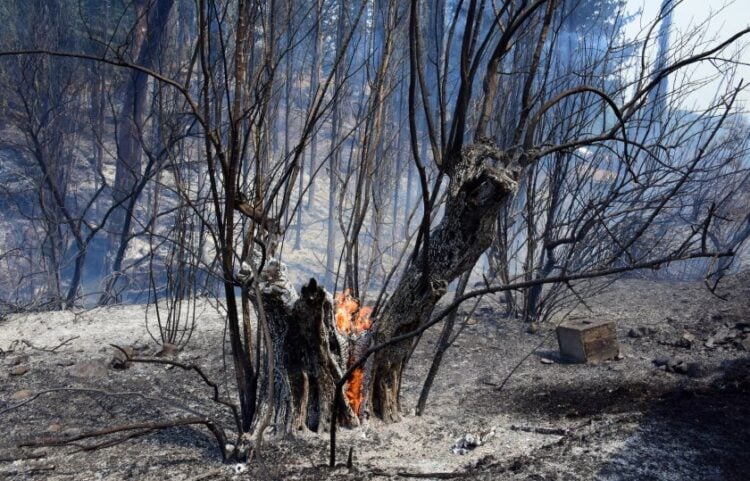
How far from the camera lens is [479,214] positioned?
2.69 meters

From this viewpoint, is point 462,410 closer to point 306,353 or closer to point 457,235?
point 306,353

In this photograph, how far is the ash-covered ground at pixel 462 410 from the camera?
245 centimetres

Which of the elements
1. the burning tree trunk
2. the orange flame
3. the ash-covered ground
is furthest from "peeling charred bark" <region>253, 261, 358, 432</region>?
the orange flame

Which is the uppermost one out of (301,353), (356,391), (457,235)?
(457,235)

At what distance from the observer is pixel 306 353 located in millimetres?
2896

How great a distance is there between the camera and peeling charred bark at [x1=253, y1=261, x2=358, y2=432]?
9.14ft

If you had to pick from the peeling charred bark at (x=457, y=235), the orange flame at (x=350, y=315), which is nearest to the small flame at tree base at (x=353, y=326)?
the orange flame at (x=350, y=315)

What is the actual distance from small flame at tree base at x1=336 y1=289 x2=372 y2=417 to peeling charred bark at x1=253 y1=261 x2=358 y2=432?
9 centimetres

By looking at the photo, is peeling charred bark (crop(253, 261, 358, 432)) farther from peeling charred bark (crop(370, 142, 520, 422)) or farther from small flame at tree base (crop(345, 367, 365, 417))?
peeling charred bark (crop(370, 142, 520, 422))

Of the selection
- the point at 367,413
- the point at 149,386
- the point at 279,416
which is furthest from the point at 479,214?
the point at 149,386

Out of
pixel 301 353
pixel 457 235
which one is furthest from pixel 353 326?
pixel 457 235

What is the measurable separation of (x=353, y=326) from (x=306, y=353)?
49 centimetres

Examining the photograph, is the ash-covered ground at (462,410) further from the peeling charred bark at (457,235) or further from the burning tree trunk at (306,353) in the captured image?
the peeling charred bark at (457,235)

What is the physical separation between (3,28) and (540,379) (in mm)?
14541
